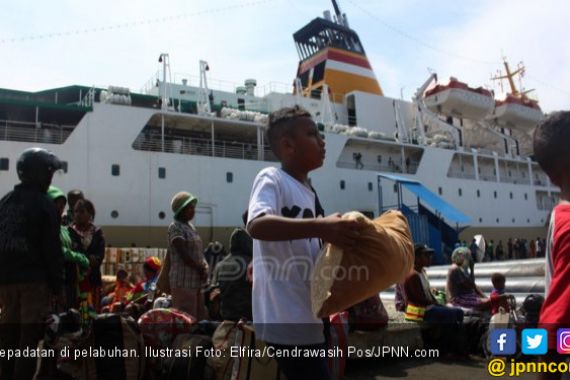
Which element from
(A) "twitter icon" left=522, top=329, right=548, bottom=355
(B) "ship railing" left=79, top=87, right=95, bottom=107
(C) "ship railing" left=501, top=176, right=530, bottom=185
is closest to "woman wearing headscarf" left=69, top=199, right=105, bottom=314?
(A) "twitter icon" left=522, top=329, right=548, bottom=355

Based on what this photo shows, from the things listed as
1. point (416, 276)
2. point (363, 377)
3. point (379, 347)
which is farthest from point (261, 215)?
point (416, 276)

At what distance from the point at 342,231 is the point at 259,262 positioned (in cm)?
41

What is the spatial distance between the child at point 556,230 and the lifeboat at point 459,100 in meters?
23.0

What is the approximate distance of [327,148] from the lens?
1719 cm

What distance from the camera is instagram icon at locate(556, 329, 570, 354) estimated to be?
47.9 inches

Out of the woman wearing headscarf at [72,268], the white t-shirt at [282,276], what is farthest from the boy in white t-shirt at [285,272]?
the woman wearing headscarf at [72,268]

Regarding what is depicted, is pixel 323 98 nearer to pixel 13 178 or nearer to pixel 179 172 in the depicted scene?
pixel 179 172

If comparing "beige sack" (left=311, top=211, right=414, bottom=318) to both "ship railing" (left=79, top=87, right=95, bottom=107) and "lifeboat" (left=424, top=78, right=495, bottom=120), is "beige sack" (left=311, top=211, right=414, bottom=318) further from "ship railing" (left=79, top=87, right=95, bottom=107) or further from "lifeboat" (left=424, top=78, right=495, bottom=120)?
"lifeboat" (left=424, top=78, right=495, bottom=120)

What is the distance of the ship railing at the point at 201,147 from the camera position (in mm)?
14250

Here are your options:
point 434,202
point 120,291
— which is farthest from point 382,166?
point 120,291

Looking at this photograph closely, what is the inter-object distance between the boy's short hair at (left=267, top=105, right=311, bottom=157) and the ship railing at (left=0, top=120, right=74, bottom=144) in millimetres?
12680

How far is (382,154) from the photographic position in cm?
2034

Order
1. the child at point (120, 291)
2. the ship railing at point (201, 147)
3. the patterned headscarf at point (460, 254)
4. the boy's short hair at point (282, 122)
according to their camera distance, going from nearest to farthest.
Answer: the boy's short hair at point (282, 122) < the patterned headscarf at point (460, 254) < the child at point (120, 291) < the ship railing at point (201, 147)

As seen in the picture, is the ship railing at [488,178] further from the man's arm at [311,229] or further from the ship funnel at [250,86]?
the man's arm at [311,229]
